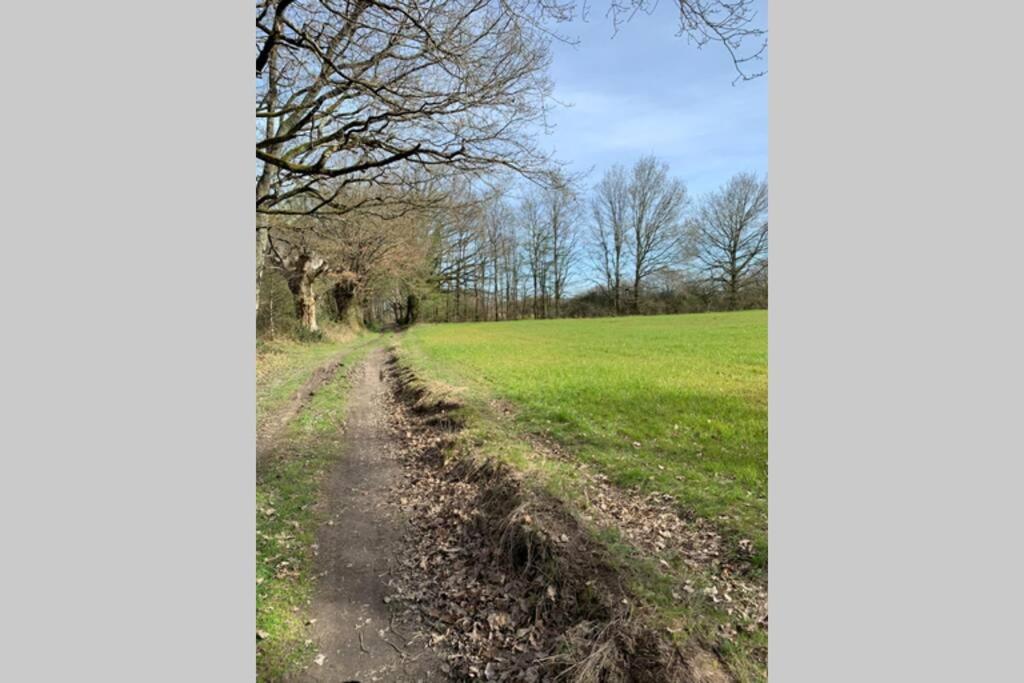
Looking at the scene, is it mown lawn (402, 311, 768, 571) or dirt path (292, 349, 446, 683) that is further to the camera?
mown lawn (402, 311, 768, 571)

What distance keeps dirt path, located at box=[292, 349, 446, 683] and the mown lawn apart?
2.95 m

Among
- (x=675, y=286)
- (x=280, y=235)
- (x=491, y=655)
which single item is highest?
(x=280, y=235)

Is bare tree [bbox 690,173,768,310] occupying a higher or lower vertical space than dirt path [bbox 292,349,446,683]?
higher

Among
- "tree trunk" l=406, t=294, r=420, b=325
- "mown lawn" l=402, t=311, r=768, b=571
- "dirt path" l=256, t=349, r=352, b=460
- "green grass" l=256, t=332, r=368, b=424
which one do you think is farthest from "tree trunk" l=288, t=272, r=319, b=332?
"tree trunk" l=406, t=294, r=420, b=325

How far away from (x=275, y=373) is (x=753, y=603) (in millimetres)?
16770

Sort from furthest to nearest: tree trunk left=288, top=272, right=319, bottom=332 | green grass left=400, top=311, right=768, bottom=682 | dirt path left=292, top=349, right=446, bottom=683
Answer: tree trunk left=288, top=272, right=319, bottom=332 < green grass left=400, top=311, right=768, bottom=682 < dirt path left=292, top=349, right=446, bottom=683

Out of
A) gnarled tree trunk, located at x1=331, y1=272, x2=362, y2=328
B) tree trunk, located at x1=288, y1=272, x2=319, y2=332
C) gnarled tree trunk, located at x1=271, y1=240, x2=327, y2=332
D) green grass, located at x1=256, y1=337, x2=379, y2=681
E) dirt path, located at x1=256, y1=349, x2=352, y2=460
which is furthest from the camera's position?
gnarled tree trunk, located at x1=331, y1=272, x2=362, y2=328

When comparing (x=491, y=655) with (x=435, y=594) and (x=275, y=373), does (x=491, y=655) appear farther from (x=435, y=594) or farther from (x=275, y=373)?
(x=275, y=373)

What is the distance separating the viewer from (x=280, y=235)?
1889 cm

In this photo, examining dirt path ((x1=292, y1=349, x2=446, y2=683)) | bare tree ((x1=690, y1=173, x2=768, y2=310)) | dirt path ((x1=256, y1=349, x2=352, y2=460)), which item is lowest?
dirt path ((x1=292, y1=349, x2=446, y2=683))

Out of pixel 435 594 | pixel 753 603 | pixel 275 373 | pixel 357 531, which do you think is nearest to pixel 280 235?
pixel 275 373

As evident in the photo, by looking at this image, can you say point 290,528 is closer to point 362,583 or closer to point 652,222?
point 362,583

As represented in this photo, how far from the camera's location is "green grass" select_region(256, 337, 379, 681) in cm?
385

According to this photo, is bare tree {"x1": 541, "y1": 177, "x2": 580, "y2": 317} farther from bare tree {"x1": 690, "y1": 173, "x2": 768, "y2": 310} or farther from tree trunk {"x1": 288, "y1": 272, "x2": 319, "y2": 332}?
tree trunk {"x1": 288, "y1": 272, "x2": 319, "y2": 332}
